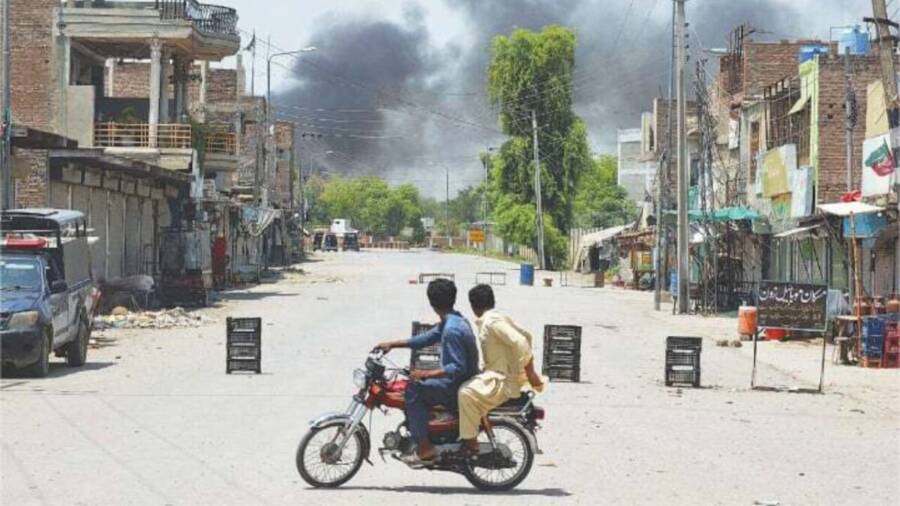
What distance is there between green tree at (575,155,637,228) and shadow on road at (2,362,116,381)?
8895 centimetres

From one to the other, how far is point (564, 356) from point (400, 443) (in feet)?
31.0

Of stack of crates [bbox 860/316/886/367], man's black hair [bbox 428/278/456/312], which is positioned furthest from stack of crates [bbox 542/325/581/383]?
man's black hair [bbox 428/278/456/312]

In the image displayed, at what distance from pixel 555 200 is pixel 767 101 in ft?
155

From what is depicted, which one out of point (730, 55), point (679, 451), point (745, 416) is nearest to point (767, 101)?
point (730, 55)

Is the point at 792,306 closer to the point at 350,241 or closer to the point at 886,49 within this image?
the point at 886,49

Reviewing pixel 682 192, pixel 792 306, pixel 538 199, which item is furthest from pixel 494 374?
pixel 538 199

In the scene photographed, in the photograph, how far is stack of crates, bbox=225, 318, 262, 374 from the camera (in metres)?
20.0

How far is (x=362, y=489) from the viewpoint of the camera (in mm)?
10352

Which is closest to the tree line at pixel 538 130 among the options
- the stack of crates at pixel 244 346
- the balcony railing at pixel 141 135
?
the balcony railing at pixel 141 135

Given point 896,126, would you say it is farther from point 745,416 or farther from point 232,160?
point 232,160

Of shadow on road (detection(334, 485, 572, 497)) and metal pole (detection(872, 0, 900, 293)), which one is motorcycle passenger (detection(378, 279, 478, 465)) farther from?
metal pole (detection(872, 0, 900, 293))

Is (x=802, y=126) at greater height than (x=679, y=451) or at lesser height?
greater

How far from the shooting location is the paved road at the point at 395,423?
1030 centimetres

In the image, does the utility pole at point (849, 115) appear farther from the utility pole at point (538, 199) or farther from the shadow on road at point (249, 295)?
the utility pole at point (538, 199)
